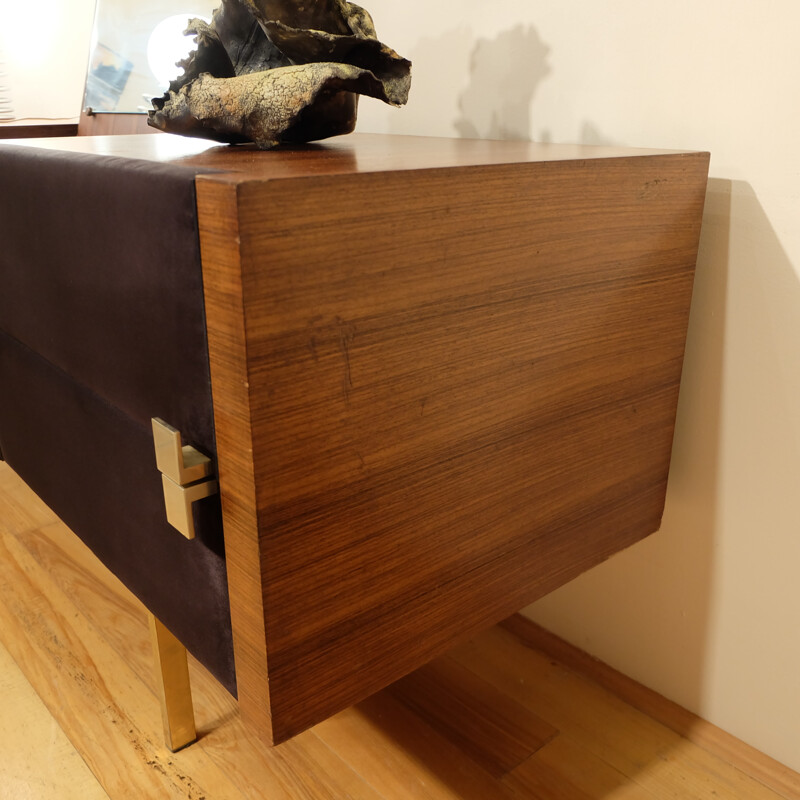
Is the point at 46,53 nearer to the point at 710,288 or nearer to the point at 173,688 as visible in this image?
the point at 173,688

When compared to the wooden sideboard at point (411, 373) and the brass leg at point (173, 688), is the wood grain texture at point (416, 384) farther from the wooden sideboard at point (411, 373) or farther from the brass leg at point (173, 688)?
the brass leg at point (173, 688)

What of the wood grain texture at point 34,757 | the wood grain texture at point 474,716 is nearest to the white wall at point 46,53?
the wood grain texture at point 34,757

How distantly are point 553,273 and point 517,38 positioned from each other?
0.43m

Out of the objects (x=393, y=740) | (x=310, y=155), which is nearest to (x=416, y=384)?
(x=310, y=155)

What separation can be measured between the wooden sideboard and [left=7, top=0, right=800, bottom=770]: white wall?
0.22 feet

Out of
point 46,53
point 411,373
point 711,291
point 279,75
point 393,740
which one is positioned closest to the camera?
point 411,373

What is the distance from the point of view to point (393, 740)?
91cm

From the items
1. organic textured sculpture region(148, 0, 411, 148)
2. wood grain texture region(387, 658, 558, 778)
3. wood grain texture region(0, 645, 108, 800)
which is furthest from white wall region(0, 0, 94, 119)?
wood grain texture region(387, 658, 558, 778)

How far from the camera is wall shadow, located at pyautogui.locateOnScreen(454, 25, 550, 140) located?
2.94 feet

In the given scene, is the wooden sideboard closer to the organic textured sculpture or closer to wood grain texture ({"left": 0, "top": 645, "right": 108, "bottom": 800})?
the organic textured sculpture

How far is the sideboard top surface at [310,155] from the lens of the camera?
19.5 inches

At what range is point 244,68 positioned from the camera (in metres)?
0.74

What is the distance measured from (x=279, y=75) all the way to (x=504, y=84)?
0.38 metres

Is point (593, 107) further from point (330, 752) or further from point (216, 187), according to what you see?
point (330, 752)
